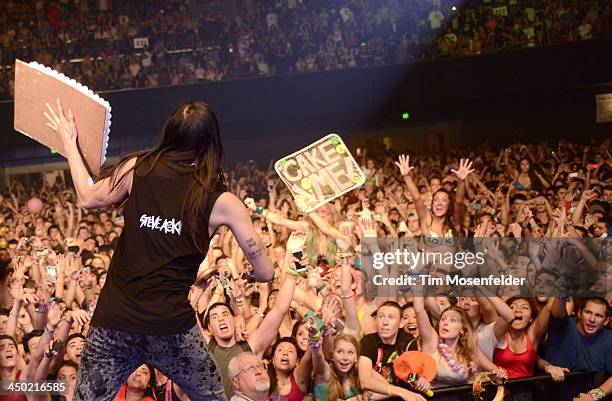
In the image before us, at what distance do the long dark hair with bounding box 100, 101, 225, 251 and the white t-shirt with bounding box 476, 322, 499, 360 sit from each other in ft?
8.89

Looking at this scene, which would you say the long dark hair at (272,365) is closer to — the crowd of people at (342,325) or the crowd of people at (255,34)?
the crowd of people at (342,325)

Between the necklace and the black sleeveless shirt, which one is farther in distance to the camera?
the necklace

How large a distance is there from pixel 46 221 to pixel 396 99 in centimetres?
586

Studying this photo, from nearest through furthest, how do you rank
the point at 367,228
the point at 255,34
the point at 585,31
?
the point at 367,228 < the point at 585,31 < the point at 255,34

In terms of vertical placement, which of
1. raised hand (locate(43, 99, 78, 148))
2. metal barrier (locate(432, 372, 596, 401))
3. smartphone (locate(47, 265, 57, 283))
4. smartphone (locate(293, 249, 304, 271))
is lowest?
metal barrier (locate(432, 372, 596, 401))

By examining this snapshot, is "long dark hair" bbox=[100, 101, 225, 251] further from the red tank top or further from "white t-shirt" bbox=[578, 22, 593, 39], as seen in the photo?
"white t-shirt" bbox=[578, 22, 593, 39]

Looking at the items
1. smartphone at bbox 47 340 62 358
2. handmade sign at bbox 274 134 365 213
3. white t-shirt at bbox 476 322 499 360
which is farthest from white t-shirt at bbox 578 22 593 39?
smartphone at bbox 47 340 62 358

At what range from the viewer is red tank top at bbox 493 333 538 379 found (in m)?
5.21

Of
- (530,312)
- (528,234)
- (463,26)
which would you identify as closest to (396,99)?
(463,26)

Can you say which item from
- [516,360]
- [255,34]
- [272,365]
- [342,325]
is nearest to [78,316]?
[272,365]

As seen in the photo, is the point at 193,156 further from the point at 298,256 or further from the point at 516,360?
the point at 516,360

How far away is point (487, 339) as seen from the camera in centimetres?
527

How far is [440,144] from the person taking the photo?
1564 cm

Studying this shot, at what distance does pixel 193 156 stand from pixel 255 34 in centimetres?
1280
